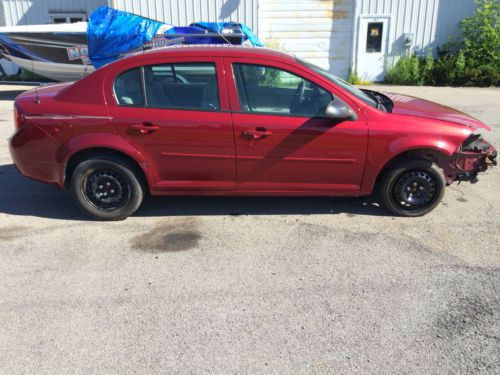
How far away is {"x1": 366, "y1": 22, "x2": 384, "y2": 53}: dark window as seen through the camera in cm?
1505

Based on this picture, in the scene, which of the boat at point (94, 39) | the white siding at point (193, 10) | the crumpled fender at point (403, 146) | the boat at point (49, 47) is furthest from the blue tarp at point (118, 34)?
Answer: the crumpled fender at point (403, 146)

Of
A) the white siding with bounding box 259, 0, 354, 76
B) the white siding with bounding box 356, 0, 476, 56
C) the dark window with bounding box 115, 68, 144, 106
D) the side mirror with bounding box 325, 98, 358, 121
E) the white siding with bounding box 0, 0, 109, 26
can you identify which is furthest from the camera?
the white siding with bounding box 0, 0, 109, 26

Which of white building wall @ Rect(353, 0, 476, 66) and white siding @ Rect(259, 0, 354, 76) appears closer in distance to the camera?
white building wall @ Rect(353, 0, 476, 66)

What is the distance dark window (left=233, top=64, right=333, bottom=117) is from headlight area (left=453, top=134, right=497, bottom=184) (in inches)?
58.3

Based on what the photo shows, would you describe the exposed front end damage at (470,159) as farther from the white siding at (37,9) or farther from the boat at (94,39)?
the white siding at (37,9)

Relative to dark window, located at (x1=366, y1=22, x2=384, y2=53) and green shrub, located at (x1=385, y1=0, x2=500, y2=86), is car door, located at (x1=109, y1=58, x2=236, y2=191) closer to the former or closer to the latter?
green shrub, located at (x1=385, y1=0, x2=500, y2=86)

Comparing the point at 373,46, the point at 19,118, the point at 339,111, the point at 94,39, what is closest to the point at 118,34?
the point at 94,39

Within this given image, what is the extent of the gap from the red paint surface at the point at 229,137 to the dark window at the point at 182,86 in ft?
0.24

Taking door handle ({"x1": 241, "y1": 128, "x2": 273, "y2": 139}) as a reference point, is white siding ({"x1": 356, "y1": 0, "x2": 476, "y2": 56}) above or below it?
above

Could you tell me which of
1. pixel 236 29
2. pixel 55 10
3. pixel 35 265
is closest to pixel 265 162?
pixel 35 265

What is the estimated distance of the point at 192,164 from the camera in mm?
4617

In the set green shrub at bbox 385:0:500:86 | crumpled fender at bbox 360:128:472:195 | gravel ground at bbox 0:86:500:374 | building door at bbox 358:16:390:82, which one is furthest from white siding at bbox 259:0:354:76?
crumpled fender at bbox 360:128:472:195

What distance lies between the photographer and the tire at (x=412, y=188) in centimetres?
463

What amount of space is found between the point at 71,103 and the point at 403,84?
12641 millimetres
